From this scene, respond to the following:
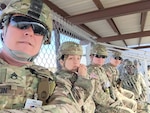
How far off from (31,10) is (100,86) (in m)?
1.33

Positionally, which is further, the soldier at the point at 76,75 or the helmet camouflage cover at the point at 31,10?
the soldier at the point at 76,75

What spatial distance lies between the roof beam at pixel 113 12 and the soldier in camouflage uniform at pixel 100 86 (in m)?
0.59

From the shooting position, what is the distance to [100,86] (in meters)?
2.11


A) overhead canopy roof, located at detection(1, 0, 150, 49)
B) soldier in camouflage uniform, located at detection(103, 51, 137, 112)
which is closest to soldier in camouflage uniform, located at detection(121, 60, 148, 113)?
soldier in camouflage uniform, located at detection(103, 51, 137, 112)

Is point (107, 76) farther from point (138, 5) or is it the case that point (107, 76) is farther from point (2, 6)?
point (2, 6)

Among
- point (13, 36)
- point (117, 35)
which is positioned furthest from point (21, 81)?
point (117, 35)

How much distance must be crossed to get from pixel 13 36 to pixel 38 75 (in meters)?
0.19

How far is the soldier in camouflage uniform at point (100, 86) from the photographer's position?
2051mm

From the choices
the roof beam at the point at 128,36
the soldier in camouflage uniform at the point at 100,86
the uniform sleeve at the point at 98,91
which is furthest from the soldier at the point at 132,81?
the uniform sleeve at the point at 98,91

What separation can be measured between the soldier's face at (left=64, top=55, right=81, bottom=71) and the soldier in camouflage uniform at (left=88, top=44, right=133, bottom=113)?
0.38m

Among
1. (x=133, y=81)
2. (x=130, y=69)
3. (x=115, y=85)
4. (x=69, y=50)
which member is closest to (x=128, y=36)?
(x=130, y=69)

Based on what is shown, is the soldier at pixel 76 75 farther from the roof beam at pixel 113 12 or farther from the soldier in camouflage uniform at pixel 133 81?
the soldier in camouflage uniform at pixel 133 81

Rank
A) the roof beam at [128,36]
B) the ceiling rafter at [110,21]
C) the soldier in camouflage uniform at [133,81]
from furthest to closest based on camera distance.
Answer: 1. the roof beam at [128,36]
2. the soldier in camouflage uniform at [133,81]
3. the ceiling rafter at [110,21]

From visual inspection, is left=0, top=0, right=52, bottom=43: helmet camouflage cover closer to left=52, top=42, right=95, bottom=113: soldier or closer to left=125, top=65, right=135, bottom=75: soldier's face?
left=52, top=42, right=95, bottom=113: soldier
